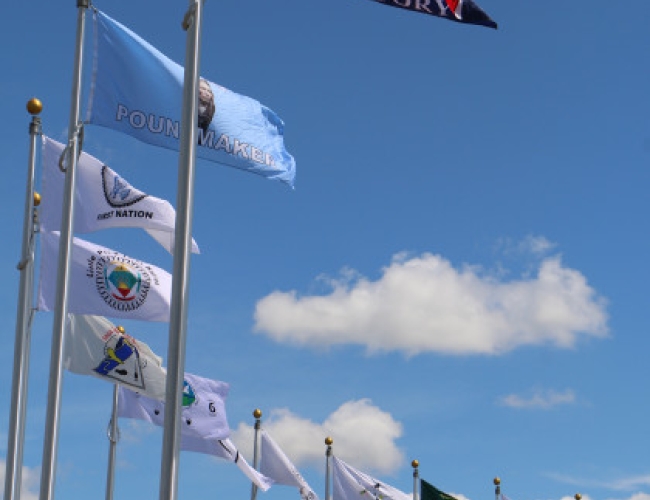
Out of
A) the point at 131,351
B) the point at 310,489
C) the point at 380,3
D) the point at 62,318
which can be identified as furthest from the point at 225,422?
the point at 380,3

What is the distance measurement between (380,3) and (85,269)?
10.4 meters

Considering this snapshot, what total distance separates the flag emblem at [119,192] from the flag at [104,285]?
217 centimetres

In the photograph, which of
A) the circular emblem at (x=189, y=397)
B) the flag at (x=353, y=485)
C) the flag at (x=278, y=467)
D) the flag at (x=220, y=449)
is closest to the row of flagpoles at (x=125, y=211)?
the circular emblem at (x=189, y=397)

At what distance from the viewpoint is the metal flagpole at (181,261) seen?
1625 cm

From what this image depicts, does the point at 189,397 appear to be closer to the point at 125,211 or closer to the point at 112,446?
the point at 112,446

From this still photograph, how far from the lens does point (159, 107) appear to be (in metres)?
21.6

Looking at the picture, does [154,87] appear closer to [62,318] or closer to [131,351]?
[62,318]

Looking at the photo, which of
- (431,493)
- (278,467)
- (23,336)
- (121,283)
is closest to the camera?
(23,336)

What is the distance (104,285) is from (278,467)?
17885 mm

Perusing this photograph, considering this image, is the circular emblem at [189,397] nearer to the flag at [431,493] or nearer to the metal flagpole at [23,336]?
the metal flagpole at [23,336]

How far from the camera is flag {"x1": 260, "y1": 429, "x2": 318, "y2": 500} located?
138 feet

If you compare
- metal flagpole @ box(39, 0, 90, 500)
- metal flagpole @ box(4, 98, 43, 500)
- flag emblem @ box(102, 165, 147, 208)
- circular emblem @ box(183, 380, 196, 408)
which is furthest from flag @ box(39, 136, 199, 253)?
circular emblem @ box(183, 380, 196, 408)

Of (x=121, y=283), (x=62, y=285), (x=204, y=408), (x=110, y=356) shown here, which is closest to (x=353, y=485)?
(x=204, y=408)

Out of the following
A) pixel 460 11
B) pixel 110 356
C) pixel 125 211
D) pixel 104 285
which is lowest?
pixel 110 356
